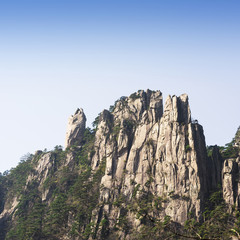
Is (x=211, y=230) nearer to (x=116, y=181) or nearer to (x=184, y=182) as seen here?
(x=184, y=182)

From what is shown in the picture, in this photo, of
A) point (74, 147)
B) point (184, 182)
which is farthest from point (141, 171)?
point (74, 147)

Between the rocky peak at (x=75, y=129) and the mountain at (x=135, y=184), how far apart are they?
5.21m

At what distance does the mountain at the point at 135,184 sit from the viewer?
183 feet

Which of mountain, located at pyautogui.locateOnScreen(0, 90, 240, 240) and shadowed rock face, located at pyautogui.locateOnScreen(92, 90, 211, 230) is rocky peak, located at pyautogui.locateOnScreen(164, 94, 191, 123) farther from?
mountain, located at pyautogui.locateOnScreen(0, 90, 240, 240)

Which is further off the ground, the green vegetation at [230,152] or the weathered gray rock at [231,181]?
the green vegetation at [230,152]

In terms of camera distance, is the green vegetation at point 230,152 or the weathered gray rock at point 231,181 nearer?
the weathered gray rock at point 231,181

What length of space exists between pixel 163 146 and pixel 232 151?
15854mm

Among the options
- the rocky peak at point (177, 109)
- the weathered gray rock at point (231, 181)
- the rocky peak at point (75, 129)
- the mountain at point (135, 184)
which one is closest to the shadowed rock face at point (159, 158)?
the rocky peak at point (177, 109)

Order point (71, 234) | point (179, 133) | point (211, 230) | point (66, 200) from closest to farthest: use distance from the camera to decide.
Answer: point (211, 230) → point (71, 234) → point (179, 133) → point (66, 200)

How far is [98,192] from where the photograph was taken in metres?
66.6

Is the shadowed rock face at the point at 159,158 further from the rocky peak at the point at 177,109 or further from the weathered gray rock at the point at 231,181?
the weathered gray rock at the point at 231,181

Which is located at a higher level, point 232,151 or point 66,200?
point 232,151

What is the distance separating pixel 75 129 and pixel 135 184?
33929mm

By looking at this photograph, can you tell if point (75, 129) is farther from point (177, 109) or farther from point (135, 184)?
point (177, 109)
